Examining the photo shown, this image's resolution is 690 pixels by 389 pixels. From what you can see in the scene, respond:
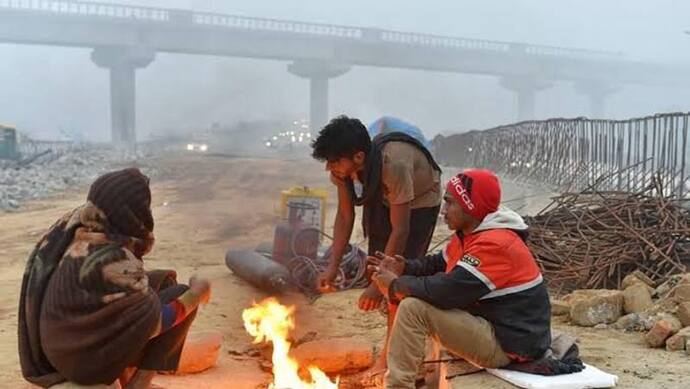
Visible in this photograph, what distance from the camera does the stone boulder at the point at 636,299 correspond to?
5.33 m

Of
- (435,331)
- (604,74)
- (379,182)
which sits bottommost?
(435,331)

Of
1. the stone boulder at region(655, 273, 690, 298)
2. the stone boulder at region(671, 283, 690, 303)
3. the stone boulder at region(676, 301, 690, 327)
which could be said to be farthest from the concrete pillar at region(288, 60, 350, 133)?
the stone boulder at region(676, 301, 690, 327)

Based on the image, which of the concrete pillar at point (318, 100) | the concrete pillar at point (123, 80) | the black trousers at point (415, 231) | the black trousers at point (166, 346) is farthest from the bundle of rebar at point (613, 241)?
the concrete pillar at point (318, 100)

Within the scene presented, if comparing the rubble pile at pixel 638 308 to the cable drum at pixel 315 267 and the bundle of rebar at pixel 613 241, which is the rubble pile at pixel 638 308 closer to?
the bundle of rebar at pixel 613 241

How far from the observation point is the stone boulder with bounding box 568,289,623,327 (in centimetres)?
526

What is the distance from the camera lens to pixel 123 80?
139 ft

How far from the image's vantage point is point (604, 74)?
5325cm

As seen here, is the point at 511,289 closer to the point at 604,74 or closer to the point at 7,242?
the point at 7,242

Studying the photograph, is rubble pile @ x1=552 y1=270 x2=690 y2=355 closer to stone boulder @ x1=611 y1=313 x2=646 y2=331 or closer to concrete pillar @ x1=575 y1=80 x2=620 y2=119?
stone boulder @ x1=611 y1=313 x2=646 y2=331

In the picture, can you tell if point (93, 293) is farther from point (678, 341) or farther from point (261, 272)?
point (261, 272)

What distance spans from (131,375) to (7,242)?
29.5 feet

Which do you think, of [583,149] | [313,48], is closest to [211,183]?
[583,149]

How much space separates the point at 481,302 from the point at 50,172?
22301 mm

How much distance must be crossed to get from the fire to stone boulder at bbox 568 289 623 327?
2036 mm
